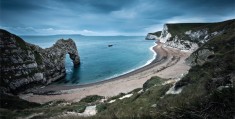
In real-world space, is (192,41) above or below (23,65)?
above

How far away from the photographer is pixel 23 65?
3541 centimetres

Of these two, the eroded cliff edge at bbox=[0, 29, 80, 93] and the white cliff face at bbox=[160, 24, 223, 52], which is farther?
the white cliff face at bbox=[160, 24, 223, 52]

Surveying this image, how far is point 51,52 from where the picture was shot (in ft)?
152

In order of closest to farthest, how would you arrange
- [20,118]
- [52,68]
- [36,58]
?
[20,118]
[36,58]
[52,68]

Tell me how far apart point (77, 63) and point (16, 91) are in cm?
3073

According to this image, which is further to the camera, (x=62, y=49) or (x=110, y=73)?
(x=62, y=49)

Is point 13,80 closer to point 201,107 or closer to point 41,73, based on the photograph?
point 41,73

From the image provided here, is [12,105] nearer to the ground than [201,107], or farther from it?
nearer to the ground

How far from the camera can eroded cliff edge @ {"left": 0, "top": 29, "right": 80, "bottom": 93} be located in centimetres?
3184

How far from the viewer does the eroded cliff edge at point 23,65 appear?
104 feet

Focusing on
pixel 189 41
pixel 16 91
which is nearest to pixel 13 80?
pixel 16 91

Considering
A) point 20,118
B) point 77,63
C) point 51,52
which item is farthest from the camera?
point 77,63

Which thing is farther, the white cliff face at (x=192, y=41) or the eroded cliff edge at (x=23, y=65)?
the white cliff face at (x=192, y=41)

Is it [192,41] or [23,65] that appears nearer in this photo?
[23,65]
